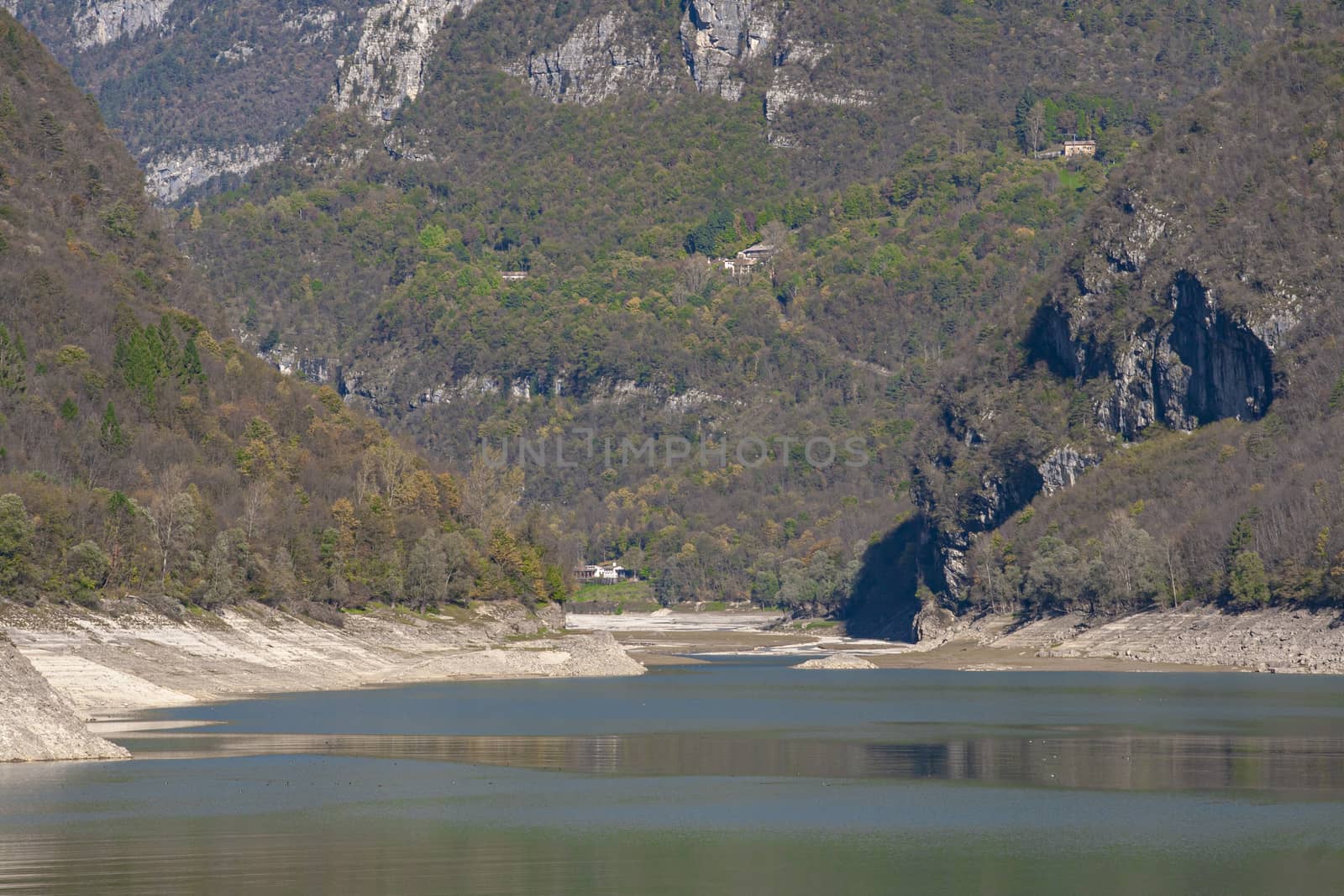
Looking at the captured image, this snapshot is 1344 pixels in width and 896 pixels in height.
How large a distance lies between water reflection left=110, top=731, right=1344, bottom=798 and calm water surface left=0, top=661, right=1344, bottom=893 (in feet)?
0.76

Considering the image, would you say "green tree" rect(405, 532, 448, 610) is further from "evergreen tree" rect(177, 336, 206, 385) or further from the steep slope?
the steep slope

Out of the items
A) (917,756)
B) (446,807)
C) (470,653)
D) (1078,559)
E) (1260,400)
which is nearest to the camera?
(446,807)

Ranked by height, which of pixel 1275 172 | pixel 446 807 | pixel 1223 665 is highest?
pixel 1275 172

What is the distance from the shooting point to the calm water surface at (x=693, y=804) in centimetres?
4222

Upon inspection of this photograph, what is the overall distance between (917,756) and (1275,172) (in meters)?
134

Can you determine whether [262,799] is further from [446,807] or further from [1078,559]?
[1078,559]

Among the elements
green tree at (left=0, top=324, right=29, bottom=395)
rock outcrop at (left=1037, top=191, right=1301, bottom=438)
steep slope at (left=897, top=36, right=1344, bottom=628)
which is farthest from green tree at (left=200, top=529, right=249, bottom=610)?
rock outcrop at (left=1037, top=191, right=1301, bottom=438)

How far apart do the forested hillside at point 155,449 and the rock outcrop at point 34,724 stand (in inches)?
1386

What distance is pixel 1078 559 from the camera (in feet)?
527

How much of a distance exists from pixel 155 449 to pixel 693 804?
8875 centimetres

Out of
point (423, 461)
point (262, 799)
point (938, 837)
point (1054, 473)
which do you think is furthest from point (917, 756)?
point (1054, 473)

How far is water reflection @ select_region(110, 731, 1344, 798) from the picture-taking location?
60312 mm

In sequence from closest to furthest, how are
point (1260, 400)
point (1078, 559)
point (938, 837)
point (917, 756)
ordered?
point (938, 837) < point (917, 756) < point (1078, 559) < point (1260, 400)

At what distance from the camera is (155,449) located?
135 meters
